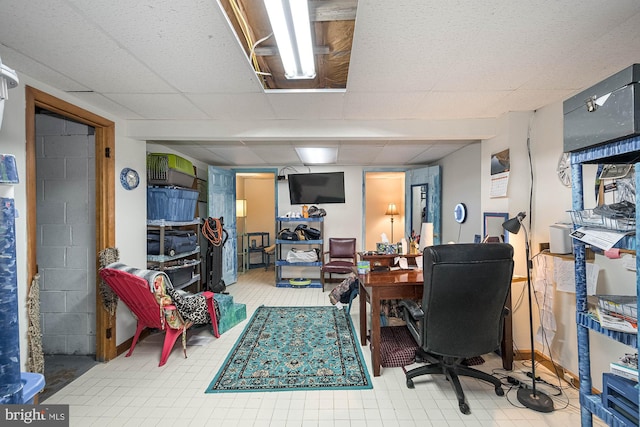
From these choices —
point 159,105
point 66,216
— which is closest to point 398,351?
point 159,105

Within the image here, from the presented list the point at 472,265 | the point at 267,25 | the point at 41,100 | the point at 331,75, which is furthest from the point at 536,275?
the point at 41,100

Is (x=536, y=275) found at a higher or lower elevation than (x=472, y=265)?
lower

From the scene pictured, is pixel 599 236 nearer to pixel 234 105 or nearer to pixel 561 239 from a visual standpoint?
pixel 561 239

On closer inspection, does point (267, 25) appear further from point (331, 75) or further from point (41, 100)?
point (41, 100)

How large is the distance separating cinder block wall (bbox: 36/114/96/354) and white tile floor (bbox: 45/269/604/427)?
2.66 ft

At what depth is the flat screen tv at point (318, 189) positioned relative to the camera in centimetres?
523

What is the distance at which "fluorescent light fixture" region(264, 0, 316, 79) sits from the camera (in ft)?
3.75

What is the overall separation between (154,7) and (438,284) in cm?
218

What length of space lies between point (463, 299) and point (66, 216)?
3.56m

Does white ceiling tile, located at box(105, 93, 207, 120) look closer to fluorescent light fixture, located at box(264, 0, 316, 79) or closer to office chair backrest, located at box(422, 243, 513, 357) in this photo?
fluorescent light fixture, located at box(264, 0, 316, 79)

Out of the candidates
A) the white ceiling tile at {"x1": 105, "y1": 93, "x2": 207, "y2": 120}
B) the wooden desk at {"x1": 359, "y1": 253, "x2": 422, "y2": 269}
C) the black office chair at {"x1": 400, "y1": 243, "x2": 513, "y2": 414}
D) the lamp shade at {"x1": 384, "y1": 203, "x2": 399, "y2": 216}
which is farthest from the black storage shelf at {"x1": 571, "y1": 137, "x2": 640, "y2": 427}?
the lamp shade at {"x1": 384, "y1": 203, "x2": 399, "y2": 216}

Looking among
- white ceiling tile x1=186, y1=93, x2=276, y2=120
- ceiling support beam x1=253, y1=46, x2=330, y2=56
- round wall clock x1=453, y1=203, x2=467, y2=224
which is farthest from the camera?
round wall clock x1=453, y1=203, x2=467, y2=224

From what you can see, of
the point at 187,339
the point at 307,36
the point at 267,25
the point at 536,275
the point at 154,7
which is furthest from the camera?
the point at 187,339

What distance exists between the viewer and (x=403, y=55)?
1.59m
